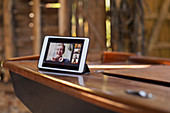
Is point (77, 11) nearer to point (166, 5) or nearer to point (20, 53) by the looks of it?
point (20, 53)

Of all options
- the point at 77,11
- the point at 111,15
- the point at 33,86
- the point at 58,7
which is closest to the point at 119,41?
the point at 111,15

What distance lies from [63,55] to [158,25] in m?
5.16

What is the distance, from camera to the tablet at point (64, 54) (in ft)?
3.16

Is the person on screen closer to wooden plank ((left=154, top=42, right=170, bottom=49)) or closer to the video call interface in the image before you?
the video call interface

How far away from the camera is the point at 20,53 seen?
4.94 meters

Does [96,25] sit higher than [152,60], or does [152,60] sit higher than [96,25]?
[96,25]

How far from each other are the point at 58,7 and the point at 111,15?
1.24 meters

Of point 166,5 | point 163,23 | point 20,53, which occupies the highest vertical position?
point 166,5

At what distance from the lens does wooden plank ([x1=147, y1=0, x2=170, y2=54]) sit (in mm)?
5656

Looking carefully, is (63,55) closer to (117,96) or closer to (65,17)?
(117,96)

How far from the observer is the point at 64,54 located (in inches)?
39.9

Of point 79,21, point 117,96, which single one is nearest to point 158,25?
point 79,21

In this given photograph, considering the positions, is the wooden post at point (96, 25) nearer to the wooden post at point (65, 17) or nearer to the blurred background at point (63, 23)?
the blurred background at point (63, 23)

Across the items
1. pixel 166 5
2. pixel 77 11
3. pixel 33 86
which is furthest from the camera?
pixel 166 5
